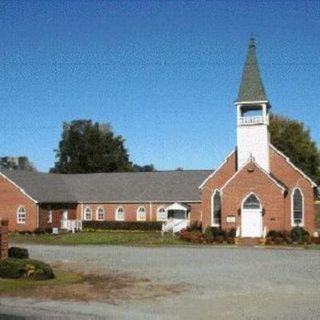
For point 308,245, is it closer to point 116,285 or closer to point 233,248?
point 233,248

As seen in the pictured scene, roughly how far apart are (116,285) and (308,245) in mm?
24303

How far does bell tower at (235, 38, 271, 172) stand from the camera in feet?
159

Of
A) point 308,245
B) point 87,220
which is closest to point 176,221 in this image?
point 87,220

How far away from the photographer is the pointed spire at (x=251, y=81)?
4941 centimetres

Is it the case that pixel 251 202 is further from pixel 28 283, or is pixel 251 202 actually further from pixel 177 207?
pixel 28 283

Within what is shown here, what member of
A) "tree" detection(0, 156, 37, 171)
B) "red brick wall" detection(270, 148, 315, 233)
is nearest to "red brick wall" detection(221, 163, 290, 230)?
"red brick wall" detection(270, 148, 315, 233)

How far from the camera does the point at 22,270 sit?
21.8m

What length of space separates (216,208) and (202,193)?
6.33 ft

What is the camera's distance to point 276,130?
88.4 m

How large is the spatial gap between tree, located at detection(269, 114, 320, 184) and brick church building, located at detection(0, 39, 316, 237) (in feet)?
85.5

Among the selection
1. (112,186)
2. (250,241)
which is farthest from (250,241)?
(112,186)

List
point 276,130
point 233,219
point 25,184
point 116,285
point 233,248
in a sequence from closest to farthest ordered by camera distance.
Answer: point 116,285, point 233,248, point 233,219, point 25,184, point 276,130

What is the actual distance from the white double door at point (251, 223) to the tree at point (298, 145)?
41775 mm

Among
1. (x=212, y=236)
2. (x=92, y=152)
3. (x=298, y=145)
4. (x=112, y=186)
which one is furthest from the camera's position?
(x=92, y=152)
